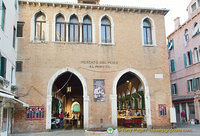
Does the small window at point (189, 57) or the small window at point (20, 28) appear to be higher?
the small window at point (20, 28)

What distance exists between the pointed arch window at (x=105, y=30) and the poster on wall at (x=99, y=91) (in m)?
3.28

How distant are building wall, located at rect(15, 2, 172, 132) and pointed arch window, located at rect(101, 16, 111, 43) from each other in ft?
1.56

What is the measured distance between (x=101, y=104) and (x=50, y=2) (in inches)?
327

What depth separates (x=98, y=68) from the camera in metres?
16.6

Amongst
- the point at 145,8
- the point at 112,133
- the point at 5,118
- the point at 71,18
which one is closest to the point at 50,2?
the point at 71,18

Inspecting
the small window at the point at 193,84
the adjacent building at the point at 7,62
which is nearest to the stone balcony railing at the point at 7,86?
the adjacent building at the point at 7,62

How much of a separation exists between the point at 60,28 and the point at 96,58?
353 cm

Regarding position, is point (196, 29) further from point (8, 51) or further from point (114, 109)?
point (8, 51)

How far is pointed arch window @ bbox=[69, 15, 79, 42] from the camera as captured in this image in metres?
16.9

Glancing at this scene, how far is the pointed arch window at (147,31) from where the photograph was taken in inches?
708

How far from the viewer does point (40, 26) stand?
16.6m

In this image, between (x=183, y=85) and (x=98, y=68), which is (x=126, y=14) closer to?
(x=98, y=68)

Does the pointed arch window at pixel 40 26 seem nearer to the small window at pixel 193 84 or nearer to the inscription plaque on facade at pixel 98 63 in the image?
the inscription plaque on facade at pixel 98 63

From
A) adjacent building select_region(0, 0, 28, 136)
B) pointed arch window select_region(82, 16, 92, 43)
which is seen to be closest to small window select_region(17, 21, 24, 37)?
adjacent building select_region(0, 0, 28, 136)
